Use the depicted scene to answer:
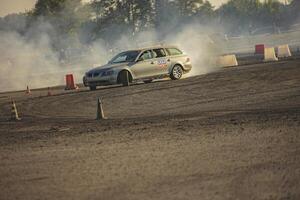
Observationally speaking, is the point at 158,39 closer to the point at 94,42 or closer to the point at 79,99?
the point at 94,42

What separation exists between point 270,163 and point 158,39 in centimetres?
5823

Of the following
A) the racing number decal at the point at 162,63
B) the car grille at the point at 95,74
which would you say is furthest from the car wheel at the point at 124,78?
the racing number decal at the point at 162,63

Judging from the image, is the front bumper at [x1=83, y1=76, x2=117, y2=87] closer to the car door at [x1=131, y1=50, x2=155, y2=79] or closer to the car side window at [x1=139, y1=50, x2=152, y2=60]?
the car door at [x1=131, y1=50, x2=155, y2=79]

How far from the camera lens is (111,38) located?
67250 millimetres

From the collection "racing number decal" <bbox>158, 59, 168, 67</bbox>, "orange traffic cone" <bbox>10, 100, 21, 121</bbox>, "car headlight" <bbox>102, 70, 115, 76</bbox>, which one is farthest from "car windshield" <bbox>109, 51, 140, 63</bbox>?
"orange traffic cone" <bbox>10, 100, 21, 121</bbox>

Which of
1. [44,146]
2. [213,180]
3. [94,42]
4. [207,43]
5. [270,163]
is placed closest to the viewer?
[213,180]

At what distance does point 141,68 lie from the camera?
74.5ft

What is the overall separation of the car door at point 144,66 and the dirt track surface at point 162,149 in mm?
5670

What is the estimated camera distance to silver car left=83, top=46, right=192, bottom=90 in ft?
72.4

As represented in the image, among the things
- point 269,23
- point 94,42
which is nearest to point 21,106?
point 94,42

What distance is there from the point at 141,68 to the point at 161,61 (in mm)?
1124

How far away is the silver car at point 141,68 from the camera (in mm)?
22078

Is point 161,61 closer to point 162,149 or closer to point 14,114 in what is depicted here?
point 14,114

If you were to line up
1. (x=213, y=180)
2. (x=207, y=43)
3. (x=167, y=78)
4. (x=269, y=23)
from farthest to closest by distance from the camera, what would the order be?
(x=269, y=23) → (x=207, y=43) → (x=167, y=78) → (x=213, y=180)
